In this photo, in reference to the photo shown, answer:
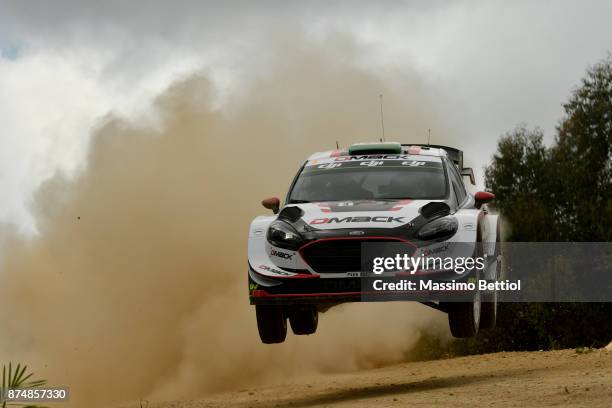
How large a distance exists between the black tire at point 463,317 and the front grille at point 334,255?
1.21 m

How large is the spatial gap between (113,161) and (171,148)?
4.58 feet

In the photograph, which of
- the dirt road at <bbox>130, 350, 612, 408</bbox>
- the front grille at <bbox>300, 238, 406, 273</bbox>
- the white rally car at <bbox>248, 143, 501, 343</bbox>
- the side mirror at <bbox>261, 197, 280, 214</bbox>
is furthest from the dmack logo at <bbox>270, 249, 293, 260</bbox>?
the dirt road at <bbox>130, 350, 612, 408</bbox>

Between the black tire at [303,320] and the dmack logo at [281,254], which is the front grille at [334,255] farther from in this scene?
the black tire at [303,320]

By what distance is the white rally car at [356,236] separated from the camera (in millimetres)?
12500

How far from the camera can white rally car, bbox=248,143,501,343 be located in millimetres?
12500

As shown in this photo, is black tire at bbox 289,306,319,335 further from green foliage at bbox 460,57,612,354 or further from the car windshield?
green foliage at bbox 460,57,612,354

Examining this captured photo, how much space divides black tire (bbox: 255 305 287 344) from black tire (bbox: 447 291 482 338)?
6.13ft

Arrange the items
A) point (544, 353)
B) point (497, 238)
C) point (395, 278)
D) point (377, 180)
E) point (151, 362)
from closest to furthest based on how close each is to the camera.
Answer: point (395, 278), point (377, 180), point (497, 238), point (544, 353), point (151, 362)

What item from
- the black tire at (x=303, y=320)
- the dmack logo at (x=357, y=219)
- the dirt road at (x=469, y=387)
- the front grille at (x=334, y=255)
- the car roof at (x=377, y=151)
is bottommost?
the dirt road at (x=469, y=387)

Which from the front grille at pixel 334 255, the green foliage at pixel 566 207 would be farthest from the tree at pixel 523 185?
the front grille at pixel 334 255

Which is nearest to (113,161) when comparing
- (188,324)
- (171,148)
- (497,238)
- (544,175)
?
(171,148)

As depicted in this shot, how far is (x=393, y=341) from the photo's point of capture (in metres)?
27.5

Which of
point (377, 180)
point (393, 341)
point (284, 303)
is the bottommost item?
point (393, 341)

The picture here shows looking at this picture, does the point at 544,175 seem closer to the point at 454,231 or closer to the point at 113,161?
the point at 113,161
